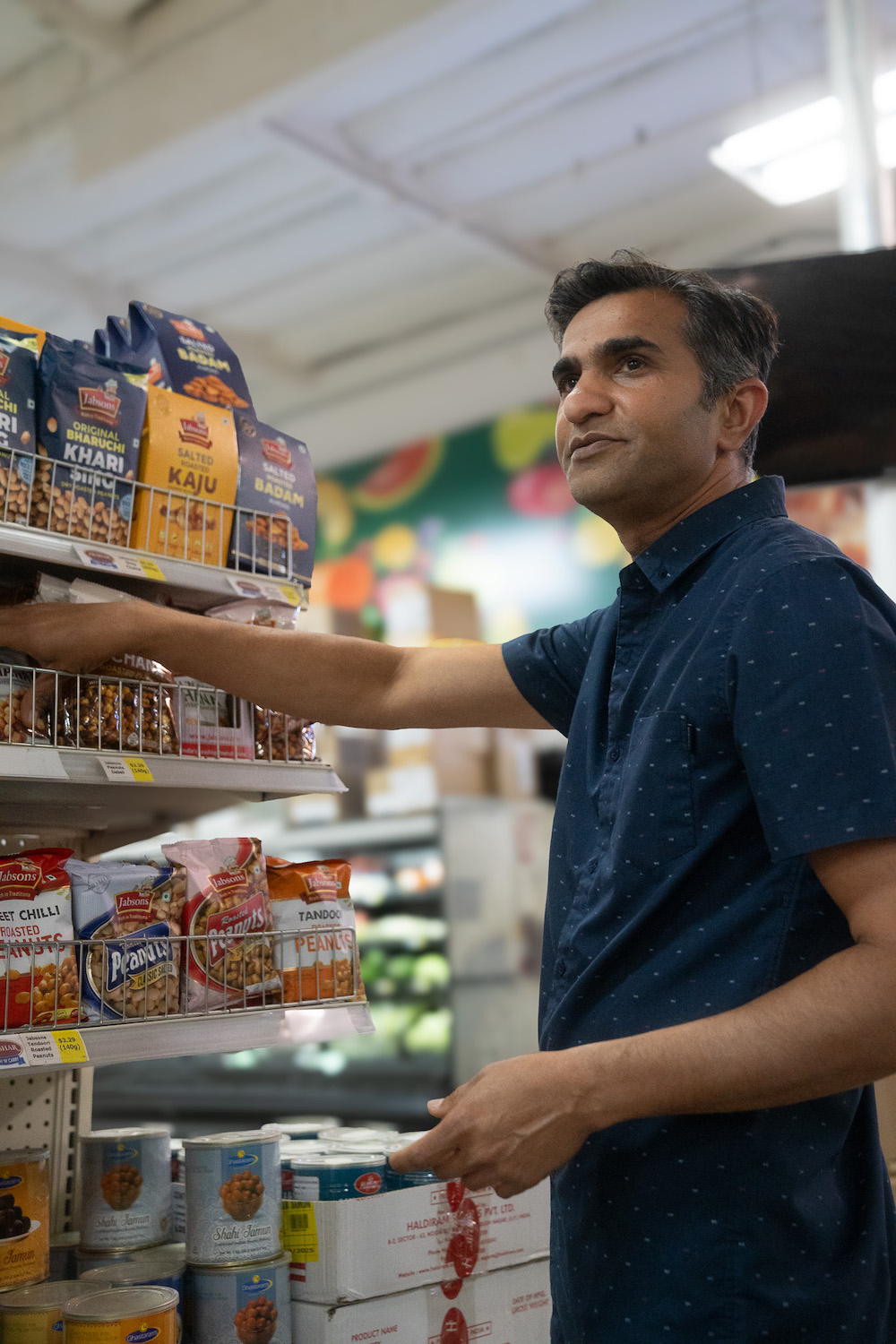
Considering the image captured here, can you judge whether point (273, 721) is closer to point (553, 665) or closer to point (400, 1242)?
point (553, 665)

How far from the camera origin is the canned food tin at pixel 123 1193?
75.6 inches

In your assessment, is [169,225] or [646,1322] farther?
[169,225]

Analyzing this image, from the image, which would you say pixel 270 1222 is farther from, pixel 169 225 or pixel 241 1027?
pixel 169 225

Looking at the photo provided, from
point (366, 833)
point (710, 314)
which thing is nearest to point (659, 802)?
point (710, 314)

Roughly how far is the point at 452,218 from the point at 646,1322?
579 centimetres

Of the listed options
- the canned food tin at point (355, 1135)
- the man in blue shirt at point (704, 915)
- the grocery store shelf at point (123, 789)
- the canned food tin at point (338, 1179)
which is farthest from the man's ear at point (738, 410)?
the canned food tin at point (355, 1135)

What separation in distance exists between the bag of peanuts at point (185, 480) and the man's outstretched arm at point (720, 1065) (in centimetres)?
102

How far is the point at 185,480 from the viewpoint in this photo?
2004mm

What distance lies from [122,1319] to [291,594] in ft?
3.69

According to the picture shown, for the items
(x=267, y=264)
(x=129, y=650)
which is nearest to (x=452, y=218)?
(x=267, y=264)

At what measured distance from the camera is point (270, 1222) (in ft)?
6.03

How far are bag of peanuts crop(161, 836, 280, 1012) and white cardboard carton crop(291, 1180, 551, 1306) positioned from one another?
346mm

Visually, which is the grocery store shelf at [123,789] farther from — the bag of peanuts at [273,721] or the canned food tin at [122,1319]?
the canned food tin at [122,1319]

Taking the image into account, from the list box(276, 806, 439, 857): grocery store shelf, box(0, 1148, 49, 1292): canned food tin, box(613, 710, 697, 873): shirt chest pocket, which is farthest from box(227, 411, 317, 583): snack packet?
box(276, 806, 439, 857): grocery store shelf
